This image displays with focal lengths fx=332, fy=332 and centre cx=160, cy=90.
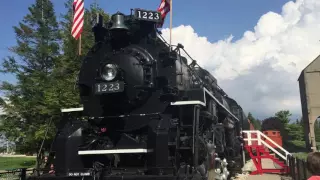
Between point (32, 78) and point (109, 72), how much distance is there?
16413 mm

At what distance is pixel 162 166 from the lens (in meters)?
6.05

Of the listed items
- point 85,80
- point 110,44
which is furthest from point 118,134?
point 110,44

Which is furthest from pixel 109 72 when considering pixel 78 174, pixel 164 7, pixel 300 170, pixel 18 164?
pixel 18 164

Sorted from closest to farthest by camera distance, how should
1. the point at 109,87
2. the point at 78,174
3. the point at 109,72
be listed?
the point at 78,174 < the point at 109,87 < the point at 109,72

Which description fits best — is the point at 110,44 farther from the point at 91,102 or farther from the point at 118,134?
the point at 118,134

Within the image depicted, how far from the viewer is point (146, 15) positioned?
777cm

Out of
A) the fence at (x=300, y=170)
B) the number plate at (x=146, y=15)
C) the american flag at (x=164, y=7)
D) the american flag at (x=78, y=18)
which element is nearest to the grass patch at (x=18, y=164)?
the american flag at (x=78, y=18)

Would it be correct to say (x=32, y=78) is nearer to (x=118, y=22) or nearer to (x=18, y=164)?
(x=118, y=22)

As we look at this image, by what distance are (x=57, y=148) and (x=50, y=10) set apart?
22.2m

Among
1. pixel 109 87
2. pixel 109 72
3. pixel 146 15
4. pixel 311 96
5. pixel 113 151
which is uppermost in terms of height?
pixel 311 96

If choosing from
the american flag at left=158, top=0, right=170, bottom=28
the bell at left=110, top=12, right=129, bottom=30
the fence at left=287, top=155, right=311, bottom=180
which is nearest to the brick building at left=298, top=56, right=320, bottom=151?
the fence at left=287, top=155, right=311, bottom=180

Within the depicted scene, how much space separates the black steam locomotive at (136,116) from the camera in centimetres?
630

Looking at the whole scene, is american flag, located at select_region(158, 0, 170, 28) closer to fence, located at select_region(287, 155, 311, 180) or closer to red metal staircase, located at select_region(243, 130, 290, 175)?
fence, located at select_region(287, 155, 311, 180)

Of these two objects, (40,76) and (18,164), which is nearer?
(40,76)
